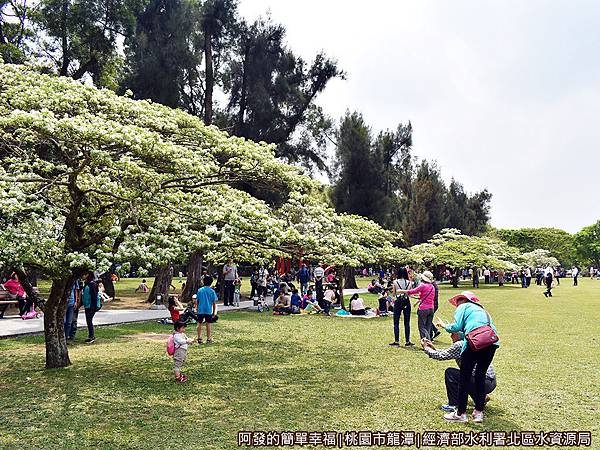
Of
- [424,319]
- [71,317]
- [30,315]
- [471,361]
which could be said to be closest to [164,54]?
[30,315]

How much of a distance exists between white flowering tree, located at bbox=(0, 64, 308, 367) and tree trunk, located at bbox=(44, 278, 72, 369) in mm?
17

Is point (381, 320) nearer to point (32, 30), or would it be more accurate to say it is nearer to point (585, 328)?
point (585, 328)

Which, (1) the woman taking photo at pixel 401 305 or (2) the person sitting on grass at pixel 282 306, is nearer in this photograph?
(1) the woman taking photo at pixel 401 305

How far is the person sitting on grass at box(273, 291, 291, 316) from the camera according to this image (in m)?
19.4

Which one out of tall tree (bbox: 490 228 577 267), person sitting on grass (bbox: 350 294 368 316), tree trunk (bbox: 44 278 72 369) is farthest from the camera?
tall tree (bbox: 490 228 577 267)

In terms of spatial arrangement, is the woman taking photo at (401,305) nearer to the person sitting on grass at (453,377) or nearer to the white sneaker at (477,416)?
the person sitting on grass at (453,377)

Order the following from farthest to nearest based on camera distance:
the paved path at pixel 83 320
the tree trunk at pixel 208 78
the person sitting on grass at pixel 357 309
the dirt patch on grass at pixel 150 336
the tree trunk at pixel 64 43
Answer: the tree trunk at pixel 208 78, the tree trunk at pixel 64 43, the person sitting on grass at pixel 357 309, the paved path at pixel 83 320, the dirt patch on grass at pixel 150 336

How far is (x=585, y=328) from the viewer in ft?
49.2

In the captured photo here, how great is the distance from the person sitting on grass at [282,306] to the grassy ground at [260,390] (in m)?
6.00

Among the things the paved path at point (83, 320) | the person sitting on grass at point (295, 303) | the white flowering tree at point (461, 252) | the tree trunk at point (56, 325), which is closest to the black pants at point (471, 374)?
the tree trunk at point (56, 325)

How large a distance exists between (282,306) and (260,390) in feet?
37.9

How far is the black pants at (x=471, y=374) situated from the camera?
623cm

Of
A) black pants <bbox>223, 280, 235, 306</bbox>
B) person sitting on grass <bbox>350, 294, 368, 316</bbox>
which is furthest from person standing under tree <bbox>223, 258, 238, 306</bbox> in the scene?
person sitting on grass <bbox>350, 294, 368, 316</bbox>

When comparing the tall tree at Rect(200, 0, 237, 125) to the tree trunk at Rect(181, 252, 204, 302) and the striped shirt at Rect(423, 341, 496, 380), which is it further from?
the striped shirt at Rect(423, 341, 496, 380)
